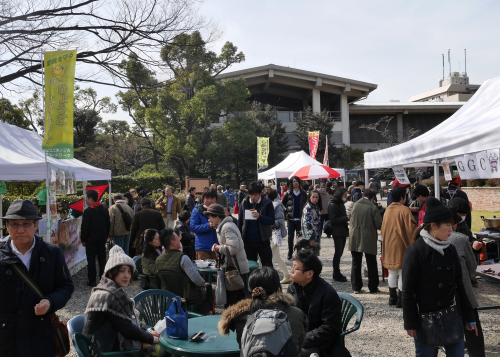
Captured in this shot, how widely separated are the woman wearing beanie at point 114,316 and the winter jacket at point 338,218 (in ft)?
14.9

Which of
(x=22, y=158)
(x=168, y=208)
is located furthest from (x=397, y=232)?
(x=168, y=208)

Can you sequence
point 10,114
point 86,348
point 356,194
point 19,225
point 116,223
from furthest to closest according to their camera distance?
1. point 10,114
2. point 356,194
3. point 116,223
4. point 86,348
5. point 19,225

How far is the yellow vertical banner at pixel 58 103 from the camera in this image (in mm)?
6078

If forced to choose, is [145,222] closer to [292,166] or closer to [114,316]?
[114,316]

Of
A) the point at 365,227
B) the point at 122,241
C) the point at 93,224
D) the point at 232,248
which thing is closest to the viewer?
the point at 232,248

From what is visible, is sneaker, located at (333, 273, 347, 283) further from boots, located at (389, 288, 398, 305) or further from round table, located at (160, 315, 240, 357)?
round table, located at (160, 315, 240, 357)

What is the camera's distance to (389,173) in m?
32.3

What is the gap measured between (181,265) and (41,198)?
5348 mm

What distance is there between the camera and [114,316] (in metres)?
2.89

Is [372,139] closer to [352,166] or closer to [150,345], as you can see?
[352,166]

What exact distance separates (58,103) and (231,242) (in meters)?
3.72

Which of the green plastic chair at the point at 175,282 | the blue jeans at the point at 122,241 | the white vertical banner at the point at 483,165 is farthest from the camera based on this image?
the blue jeans at the point at 122,241

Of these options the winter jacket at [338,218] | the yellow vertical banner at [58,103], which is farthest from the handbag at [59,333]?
the winter jacket at [338,218]

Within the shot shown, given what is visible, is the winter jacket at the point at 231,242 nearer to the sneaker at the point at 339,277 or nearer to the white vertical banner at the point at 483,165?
the white vertical banner at the point at 483,165
